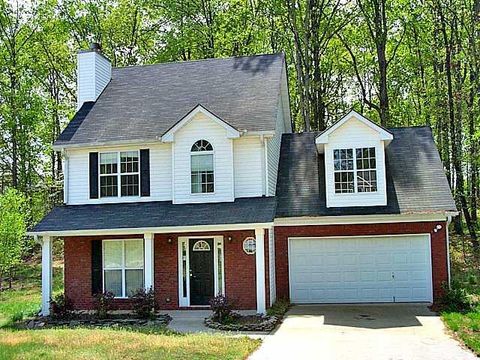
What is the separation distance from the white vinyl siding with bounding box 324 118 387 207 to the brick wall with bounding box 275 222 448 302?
81 centimetres

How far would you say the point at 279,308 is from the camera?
17.7 meters

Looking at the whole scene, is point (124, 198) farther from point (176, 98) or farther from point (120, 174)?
point (176, 98)

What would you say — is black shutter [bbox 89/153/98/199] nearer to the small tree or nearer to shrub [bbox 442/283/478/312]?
the small tree

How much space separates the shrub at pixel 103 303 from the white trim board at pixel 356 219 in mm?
5784

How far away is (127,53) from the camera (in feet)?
125

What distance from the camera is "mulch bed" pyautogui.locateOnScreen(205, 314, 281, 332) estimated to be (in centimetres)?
1484

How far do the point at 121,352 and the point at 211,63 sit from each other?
1490 cm

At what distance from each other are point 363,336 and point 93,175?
10783 mm

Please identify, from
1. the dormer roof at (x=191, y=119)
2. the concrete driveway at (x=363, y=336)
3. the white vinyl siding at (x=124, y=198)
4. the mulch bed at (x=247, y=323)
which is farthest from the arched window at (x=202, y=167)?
the concrete driveway at (x=363, y=336)

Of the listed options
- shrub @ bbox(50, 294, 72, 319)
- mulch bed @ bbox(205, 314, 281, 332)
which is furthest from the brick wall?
shrub @ bbox(50, 294, 72, 319)

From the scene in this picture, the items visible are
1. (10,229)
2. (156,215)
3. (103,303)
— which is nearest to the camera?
(103,303)

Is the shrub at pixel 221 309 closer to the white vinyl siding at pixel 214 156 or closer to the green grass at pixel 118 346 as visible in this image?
the green grass at pixel 118 346

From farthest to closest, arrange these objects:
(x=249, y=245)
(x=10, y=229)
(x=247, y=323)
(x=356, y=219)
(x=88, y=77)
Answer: (x=10, y=229) < (x=88, y=77) < (x=356, y=219) < (x=249, y=245) < (x=247, y=323)

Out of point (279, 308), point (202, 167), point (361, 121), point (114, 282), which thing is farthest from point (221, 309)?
point (361, 121)
